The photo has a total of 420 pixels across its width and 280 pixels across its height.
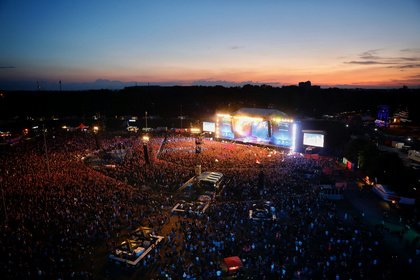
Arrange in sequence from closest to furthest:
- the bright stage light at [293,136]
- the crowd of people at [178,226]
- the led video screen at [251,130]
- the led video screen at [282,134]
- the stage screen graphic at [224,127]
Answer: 1. the crowd of people at [178,226]
2. the bright stage light at [293,136]
3. the led video screen at [282,134]
4. the led video screen at [251,130]
5. the stage screen graphic at [224,127]

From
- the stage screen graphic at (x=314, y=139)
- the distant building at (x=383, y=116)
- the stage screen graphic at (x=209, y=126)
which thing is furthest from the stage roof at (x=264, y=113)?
the distant building at (x=383, y=116)

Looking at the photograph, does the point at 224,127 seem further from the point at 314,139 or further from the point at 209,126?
the point at 314,139

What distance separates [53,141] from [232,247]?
115ft

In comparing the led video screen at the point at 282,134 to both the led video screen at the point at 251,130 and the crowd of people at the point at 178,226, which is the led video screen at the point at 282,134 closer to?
the led video screen at the point at 251,130

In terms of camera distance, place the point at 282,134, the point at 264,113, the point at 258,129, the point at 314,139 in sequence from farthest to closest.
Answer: the point at 264,113 < the point at 258,129 < the point at 282,134 < the point at 314,139

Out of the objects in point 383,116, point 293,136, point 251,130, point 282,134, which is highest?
point 383,116

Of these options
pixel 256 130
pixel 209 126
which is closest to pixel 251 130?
pixel 256 130

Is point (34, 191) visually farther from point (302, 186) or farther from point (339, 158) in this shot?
point (339, 158)

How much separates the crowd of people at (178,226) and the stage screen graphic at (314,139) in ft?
25.4

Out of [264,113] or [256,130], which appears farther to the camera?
[264,113]

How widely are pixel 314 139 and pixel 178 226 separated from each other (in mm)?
24780

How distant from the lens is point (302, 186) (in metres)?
22.9

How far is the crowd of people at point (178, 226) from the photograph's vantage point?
12.9 metres

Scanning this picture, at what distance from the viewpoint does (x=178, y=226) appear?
55.7 feet
